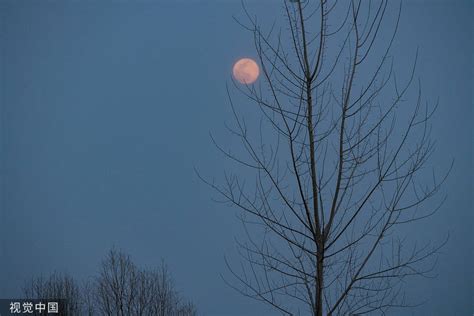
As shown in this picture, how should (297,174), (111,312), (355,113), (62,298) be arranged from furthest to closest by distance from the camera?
(62,298)
(111,312)
(355,113)
(297,174)

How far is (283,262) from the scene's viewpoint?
2861 mm

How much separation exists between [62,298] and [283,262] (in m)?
17.3

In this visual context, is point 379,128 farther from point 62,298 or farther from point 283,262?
point 62,298

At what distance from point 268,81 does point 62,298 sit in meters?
17.7

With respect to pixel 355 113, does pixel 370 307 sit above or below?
below

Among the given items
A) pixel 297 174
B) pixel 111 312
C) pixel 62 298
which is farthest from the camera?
pixel 62 298

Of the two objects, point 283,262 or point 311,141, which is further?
point 283,262

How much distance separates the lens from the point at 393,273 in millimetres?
2773

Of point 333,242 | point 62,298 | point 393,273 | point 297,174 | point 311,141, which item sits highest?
point 62,298

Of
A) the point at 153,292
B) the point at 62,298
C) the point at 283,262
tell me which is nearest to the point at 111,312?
the point at 153,292

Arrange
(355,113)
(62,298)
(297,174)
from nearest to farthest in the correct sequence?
(297,174) → (355,113) → (62,298)

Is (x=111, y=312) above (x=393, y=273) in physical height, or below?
above

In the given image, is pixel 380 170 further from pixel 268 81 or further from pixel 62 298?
pixel 62 298

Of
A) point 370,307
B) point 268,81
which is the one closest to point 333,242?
point 370,307
